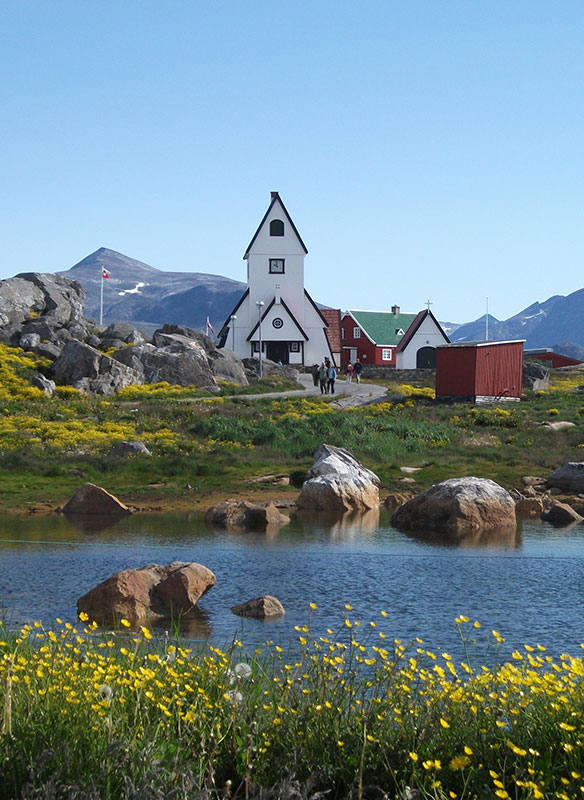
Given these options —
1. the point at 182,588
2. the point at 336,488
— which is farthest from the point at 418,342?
the point at 182,588

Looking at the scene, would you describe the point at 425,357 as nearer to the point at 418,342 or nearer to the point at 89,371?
the point at 418,342

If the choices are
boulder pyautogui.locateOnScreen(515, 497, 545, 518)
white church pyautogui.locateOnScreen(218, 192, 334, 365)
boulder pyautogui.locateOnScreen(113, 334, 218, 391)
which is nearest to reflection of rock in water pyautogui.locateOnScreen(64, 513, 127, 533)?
boulder pyautogui.locateOnScreen(515, 497, 545, 518)

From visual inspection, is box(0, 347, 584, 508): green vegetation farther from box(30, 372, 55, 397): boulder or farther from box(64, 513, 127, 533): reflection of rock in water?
box(64, 513, 127, 533): reflection of rock in water

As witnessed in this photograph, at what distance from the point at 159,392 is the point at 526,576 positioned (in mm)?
37921

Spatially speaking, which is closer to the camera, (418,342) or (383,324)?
(418,342)

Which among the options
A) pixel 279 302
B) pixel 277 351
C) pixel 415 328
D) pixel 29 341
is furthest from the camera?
pixel 415 328

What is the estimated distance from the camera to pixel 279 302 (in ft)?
267

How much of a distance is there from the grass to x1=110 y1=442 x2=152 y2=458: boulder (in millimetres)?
28013

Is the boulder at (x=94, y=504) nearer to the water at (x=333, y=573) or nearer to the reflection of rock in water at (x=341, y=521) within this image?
the water at (x=333, y=573)

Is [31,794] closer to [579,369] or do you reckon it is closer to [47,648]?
[47,648]

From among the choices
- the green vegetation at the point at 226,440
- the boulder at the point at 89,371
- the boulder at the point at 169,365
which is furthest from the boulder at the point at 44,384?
the boulder at the point at 169,365

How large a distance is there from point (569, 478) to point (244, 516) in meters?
13.1

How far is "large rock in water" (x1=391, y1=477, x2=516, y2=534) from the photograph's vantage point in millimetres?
26375

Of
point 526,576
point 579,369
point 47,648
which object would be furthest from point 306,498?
point 579,369
